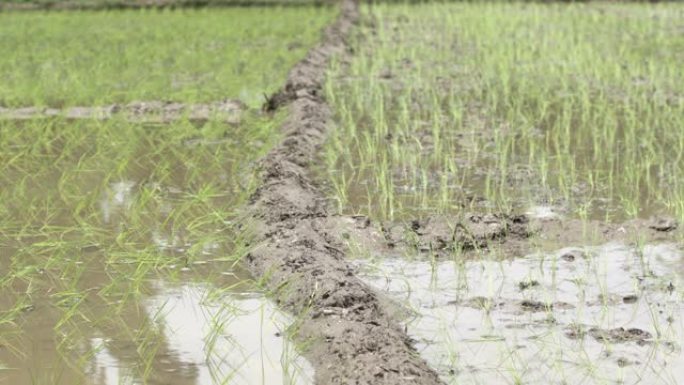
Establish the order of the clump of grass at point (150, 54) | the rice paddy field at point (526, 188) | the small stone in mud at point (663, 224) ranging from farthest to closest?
the clump of grass at point (150, 54)
the small stone in mud at point (663, 224)
the rice paddy field at point (526, 188)

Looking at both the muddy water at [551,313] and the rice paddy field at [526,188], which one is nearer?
the muddy water at [551,313]

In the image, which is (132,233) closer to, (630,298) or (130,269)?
(130,269)

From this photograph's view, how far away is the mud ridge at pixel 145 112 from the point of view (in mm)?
6762

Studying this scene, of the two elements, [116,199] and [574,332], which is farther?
[116,199]

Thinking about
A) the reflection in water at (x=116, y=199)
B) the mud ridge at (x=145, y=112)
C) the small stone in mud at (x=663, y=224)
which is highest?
the small stone in mud at (x=663, y=224)

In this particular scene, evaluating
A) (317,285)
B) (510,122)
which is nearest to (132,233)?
(317,285)

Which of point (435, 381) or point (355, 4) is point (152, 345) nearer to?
point (435, 381)

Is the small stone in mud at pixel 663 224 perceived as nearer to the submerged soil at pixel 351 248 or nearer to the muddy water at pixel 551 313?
the submerged soil at pixel 351 248

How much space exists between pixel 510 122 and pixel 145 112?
2096mm

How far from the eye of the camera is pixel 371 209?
4.69m

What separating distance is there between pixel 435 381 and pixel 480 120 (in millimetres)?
3953

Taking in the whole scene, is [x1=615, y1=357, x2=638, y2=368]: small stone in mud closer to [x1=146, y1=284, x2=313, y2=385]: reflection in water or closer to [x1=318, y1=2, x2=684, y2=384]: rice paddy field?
[x1=318, y1=2, x2=684, y2=384]: rice paddy field

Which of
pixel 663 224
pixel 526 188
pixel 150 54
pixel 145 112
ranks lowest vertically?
pixel 150 54

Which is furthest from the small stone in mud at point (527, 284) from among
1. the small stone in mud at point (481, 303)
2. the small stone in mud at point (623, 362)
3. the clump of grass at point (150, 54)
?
the clump of grass at point (150, 54)
